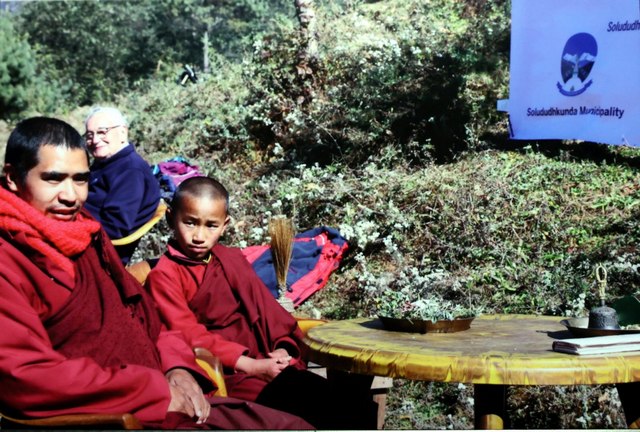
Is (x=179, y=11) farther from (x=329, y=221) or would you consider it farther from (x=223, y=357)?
(x=223, y=357)

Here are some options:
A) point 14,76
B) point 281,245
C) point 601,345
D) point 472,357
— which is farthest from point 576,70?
point 14,76

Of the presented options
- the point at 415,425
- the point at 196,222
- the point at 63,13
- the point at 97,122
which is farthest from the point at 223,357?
the point at 63,13

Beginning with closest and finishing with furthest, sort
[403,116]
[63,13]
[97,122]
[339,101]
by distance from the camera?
[97,122], [403,116], [339,101], [63,13]

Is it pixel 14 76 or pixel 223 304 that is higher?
pixel 14 76

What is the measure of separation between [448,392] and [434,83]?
15.2ft

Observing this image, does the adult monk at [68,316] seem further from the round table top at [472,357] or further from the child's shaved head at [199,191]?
the child's shaved head at [199,191]

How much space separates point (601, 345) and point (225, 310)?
173cm

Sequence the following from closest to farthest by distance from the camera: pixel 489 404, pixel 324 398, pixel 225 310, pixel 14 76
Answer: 1. pixel 489 404
2. pixel 324 398
3. pixel 225 310
4. pixel 14 76

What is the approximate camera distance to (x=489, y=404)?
9.15 feet

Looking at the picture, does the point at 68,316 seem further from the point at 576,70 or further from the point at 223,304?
the point at 576,70

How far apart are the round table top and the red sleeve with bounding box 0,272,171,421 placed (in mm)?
708

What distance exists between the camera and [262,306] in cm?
387

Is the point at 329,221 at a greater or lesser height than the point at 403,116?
lesser

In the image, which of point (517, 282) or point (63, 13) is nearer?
point (517, 282)
